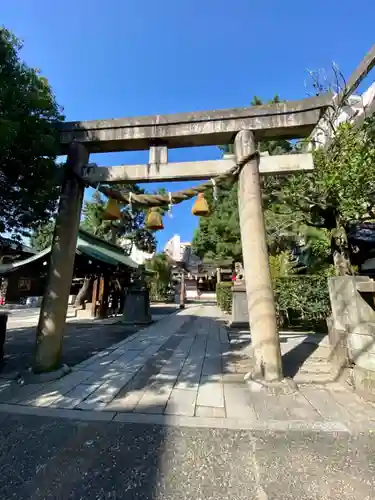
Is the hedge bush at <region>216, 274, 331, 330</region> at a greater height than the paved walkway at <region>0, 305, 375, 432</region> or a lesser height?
greater

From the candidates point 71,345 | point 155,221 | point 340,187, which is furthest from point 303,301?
point 71,345

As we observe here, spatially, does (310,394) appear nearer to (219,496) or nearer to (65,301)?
(219,496)

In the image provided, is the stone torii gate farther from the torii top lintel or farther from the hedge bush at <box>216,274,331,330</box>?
the hedge bush at <box>216,274,331,330</box>

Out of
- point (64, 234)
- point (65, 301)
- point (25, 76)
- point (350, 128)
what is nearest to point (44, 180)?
point (64, 234)

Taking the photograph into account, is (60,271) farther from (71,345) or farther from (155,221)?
(71,345)

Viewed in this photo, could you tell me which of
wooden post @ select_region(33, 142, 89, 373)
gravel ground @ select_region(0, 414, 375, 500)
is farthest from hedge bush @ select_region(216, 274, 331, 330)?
wooden post @ select_region(33, 142, 89, 373)

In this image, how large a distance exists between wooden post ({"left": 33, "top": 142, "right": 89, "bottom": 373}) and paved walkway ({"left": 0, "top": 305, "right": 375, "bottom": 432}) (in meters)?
0.51

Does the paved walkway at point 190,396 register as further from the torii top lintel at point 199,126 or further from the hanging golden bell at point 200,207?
the torii top lintel at point 199,126

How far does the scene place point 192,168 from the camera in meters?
4.74

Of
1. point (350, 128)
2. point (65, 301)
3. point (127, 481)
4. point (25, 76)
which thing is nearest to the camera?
point (127, 481)

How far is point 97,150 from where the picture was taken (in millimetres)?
5258

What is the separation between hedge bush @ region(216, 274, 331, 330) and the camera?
8.38 metres

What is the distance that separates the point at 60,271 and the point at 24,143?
220 centimetres

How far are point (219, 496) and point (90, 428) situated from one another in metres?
1.58
